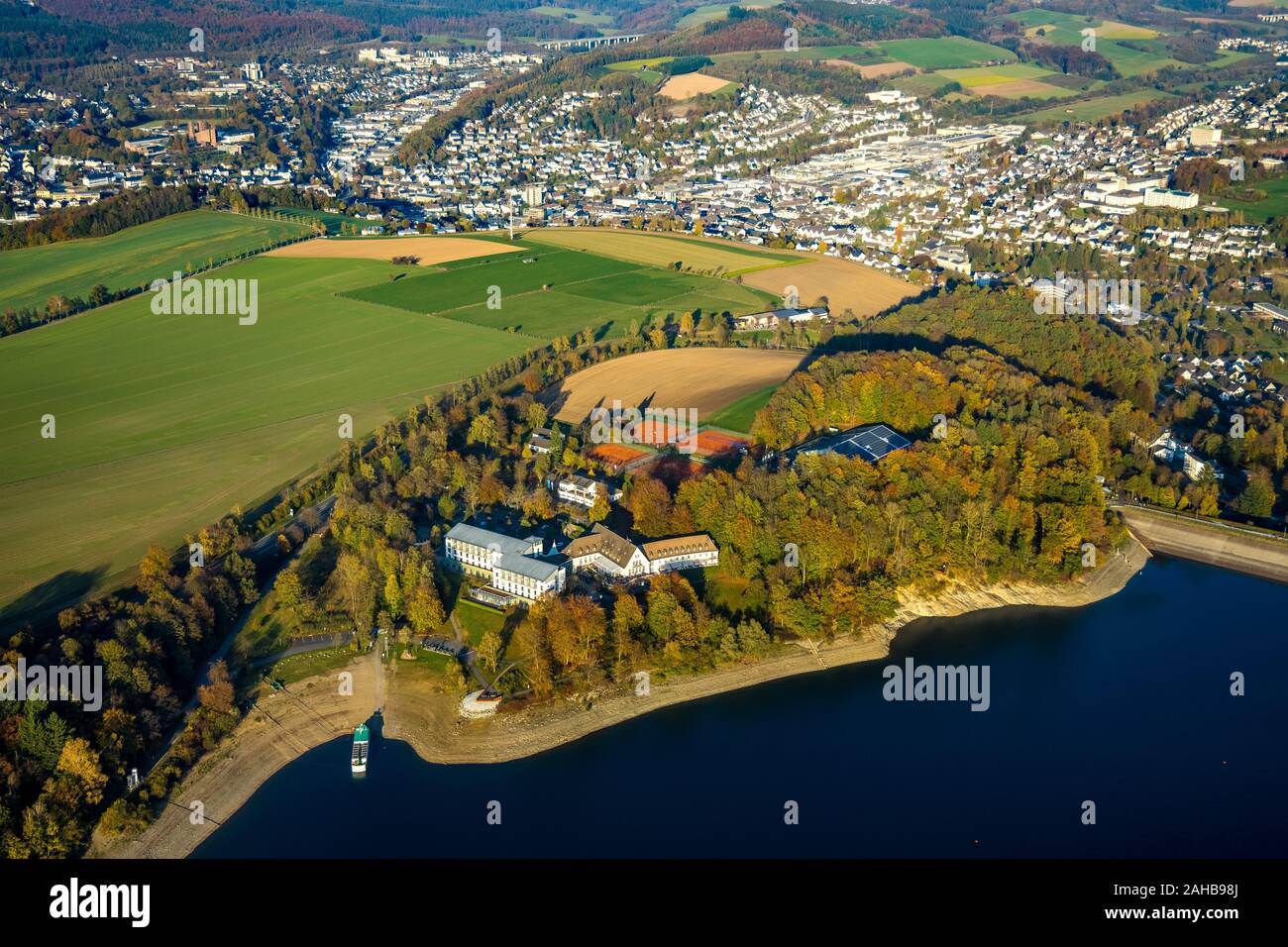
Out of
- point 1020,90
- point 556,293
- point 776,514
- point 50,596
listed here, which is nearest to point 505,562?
point 776,514

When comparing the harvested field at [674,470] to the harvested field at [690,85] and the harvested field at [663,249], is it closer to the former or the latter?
the harvested field at [663,249]

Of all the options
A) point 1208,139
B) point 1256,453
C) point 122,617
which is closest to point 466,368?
point 122,617

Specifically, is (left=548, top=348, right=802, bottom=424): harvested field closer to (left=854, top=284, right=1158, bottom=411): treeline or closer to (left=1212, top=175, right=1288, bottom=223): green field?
(left=854, top=284, right=1158, bottom=411): treeline

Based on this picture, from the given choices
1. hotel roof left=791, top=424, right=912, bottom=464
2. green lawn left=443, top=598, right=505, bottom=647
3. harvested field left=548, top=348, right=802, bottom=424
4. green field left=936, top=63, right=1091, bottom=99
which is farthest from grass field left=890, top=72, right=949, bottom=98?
green lawn left=443, top=598, right=505, bottom=647

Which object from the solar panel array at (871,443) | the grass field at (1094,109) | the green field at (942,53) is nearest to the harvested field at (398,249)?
the solar panel array at (871,443)

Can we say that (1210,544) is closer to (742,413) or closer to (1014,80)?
(742,413)
